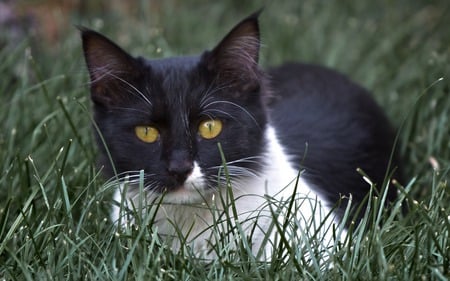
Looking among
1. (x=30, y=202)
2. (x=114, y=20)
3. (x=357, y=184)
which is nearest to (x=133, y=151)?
(x=30, y=202)

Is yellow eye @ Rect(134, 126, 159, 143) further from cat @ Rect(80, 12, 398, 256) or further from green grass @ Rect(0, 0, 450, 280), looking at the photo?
green grass @ Rect(0, 0, 450, 280)

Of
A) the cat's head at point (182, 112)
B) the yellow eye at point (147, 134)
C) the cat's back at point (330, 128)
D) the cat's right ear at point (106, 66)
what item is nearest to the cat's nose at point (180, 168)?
the cat's head at point (182, 112)

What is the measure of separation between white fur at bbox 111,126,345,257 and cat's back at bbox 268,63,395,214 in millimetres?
263

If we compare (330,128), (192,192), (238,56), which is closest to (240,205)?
(192,192)

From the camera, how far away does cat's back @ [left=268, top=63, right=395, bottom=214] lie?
3326 millimetres

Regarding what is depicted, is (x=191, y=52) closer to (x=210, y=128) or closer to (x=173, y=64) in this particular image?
(x=173, y=64)

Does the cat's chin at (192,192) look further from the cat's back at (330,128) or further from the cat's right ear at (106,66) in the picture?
the cat's back at (330,128)

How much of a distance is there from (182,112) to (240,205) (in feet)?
1.32

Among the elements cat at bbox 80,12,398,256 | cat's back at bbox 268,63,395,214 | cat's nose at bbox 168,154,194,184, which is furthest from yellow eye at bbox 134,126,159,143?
cat's back at bbox 268,63,395,214

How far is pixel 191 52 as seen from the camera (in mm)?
4672

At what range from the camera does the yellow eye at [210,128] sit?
269cm

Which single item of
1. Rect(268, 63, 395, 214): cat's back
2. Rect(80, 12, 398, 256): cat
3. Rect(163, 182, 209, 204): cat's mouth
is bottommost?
Rect(163, 182, 209, 204): cat's mouth

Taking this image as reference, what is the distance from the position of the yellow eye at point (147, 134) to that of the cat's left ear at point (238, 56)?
30 cm

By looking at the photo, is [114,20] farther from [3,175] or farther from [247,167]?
[247,167]
